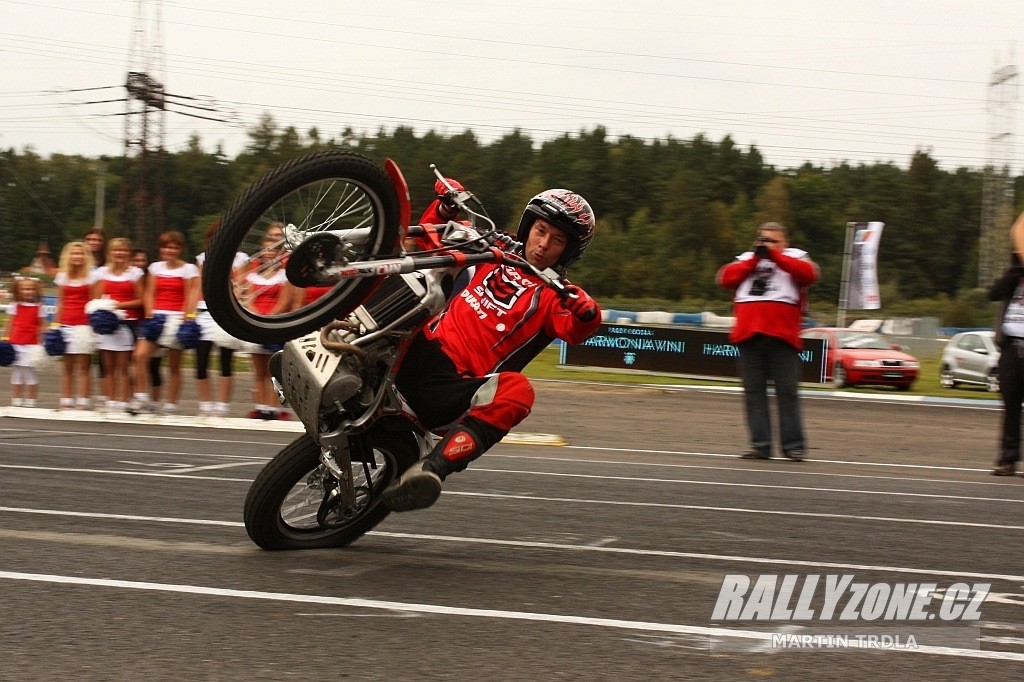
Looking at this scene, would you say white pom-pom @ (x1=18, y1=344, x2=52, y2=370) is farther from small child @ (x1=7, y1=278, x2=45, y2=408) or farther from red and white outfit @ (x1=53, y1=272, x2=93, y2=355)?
red and white outfit @ (x1=53, y1=272, x2=93, y2=355)

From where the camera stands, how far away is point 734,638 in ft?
14.6

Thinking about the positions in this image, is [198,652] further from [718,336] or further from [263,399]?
[718,336]

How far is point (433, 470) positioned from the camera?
5.40m

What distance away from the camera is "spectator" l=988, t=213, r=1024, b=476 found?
1040 centimetres

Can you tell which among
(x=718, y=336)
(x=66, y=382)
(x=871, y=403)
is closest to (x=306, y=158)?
(x=66, y=382)

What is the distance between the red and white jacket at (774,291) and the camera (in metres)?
10.9

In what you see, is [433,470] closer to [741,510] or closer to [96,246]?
[741,510]

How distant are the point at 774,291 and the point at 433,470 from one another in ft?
20.8

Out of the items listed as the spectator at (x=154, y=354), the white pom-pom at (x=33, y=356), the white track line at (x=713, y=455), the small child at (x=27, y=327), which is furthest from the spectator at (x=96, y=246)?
the white track line at (x=713, y=455)

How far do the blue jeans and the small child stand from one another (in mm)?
7949

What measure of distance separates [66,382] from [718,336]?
13.9 metres

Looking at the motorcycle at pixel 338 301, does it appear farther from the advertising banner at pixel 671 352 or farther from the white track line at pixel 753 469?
the advertising banner at pixel 671 352

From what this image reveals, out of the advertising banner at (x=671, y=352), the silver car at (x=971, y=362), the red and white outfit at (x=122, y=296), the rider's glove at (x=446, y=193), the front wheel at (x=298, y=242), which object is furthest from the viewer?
the silver car at (x=971, y=362)

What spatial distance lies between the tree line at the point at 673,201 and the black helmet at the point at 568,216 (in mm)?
89232
